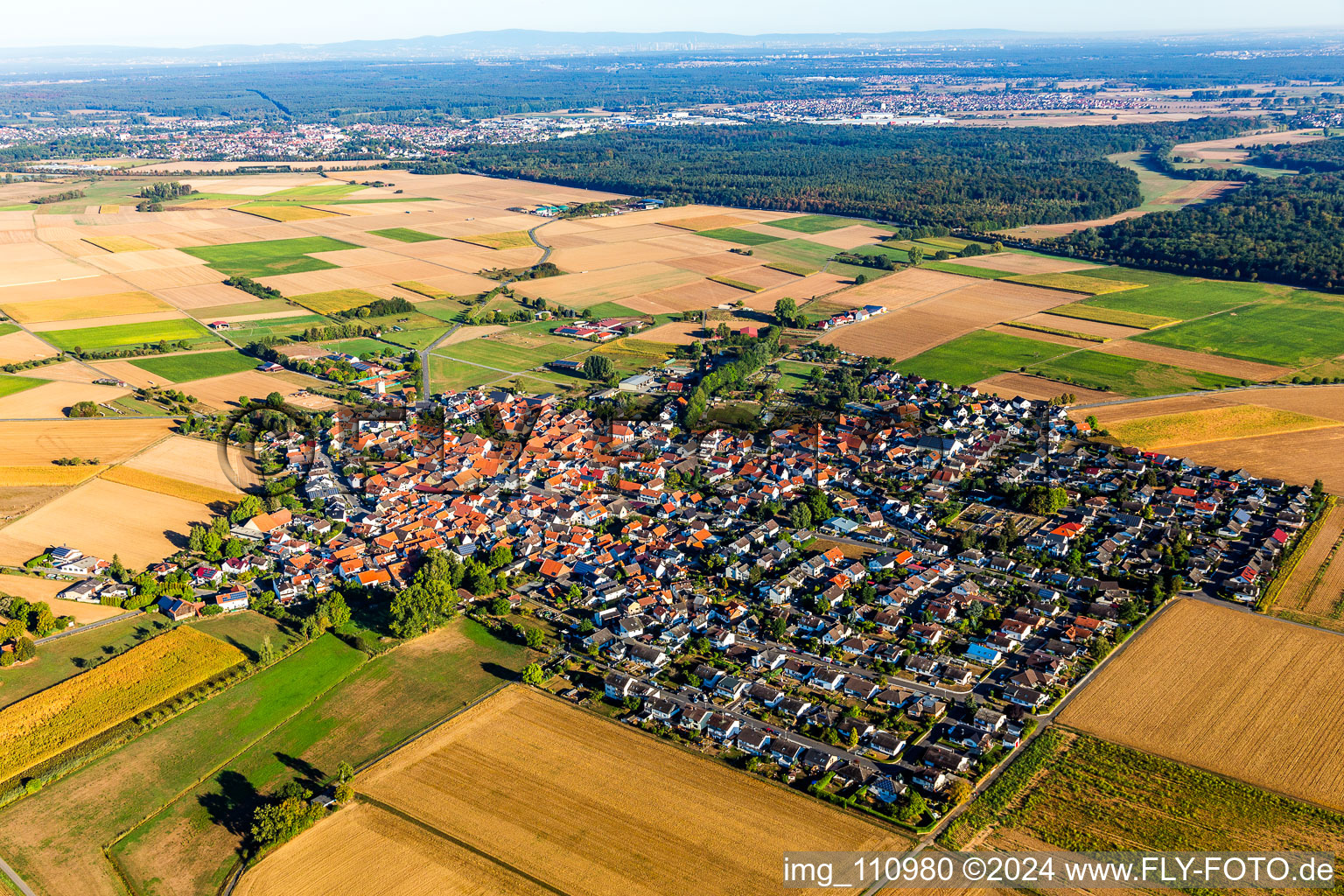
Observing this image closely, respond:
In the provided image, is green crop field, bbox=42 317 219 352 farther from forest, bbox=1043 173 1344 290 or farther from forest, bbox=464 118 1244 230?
forest, bbox=1043 173 1344 290

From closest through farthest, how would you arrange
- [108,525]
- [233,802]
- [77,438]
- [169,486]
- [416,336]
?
[233,802], [108,525], [169,486], [77,438], [416,336]

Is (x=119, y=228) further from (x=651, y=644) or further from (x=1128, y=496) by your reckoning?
(x=1128, y=496)

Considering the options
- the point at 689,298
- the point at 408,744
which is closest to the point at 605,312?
the point at 689,298

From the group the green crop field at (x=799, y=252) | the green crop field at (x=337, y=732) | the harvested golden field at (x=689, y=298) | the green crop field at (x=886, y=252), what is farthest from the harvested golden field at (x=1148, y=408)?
the green crop field at (x=799, y=252)

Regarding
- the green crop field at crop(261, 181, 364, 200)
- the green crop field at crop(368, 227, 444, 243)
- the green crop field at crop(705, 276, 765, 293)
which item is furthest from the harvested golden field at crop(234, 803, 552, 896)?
the green crop field at crop(261, 181, 364, 200)

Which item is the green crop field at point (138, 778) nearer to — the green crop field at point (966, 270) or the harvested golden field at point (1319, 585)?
the harvested golden field at point (1319, 585)

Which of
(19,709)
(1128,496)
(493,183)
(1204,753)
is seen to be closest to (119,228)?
(493,183)

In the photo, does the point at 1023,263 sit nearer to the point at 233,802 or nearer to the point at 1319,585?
the point at 1319,585
